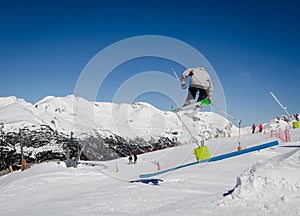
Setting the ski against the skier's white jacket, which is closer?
the skier's white jacket

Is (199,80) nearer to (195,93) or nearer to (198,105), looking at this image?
(195,93)

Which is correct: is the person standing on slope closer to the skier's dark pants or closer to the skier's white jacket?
the skier's white jacket

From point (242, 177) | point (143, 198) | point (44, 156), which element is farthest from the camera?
point (44, 156)

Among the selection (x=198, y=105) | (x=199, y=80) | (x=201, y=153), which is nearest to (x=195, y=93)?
(x=198, y=105)

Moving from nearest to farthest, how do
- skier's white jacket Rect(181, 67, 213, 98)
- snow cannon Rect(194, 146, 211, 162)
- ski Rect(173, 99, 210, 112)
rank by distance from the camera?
skier's white jacket Rect(181, 67, 213, 98), ski Rect(173, 99, 210, 112), snow cannon Rect(194, 146, 211, 162)

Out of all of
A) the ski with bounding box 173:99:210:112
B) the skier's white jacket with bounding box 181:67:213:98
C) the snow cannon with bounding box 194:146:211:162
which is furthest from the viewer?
the snow cannon with bounding box 194:146:211:162

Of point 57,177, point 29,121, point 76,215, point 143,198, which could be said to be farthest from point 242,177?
point 29,121

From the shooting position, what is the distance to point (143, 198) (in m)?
7.06

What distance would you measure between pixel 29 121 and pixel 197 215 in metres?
185

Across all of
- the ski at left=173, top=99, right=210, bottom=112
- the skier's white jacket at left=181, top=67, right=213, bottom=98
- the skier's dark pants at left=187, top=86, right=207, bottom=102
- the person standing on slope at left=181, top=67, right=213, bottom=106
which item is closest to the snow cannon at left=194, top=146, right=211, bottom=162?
the ski at left=173, top=99, right=210, bottom=112

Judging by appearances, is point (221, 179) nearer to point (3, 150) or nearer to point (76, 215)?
point (76, 215)

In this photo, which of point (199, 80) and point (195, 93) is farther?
point (195, 93)

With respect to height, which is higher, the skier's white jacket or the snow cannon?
the skier's white jacket

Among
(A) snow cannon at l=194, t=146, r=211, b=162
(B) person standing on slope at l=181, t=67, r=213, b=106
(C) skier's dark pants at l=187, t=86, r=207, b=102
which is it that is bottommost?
(A) snow cannon at l=194, t=146, r=211, b=162
